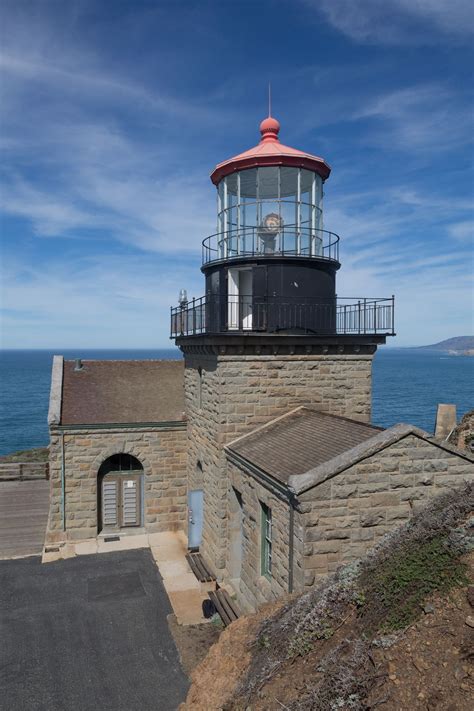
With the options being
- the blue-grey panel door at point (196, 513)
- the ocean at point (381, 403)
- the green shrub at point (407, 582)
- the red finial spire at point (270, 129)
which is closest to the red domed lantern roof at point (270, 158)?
the red finial spire at point (270, 129)

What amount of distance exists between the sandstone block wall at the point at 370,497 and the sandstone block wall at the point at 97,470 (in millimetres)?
7997

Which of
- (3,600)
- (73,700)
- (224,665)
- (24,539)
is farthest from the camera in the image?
(24,539)

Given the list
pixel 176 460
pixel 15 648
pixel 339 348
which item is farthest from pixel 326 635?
pixel 176 460

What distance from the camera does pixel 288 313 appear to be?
12875 mm

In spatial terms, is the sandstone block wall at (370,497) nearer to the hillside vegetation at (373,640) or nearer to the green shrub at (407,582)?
the hillside vegetation at (373,640)

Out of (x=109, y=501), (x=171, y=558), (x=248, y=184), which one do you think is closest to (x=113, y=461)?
(x=109, y=501)

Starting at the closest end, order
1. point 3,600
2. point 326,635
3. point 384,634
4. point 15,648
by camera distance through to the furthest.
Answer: point 384,634 → point 326,635 → point 15,648 → point 3,600

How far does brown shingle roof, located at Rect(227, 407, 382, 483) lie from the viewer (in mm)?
Result: 9469

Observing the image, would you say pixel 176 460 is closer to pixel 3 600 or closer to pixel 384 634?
pixel 3 600

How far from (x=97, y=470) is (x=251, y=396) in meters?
5.81

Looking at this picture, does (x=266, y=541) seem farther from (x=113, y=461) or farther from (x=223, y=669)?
(x=113, y=461)

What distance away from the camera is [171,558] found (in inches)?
560

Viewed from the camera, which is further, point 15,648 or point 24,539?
point 24,539

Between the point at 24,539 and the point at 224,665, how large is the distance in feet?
35.5
